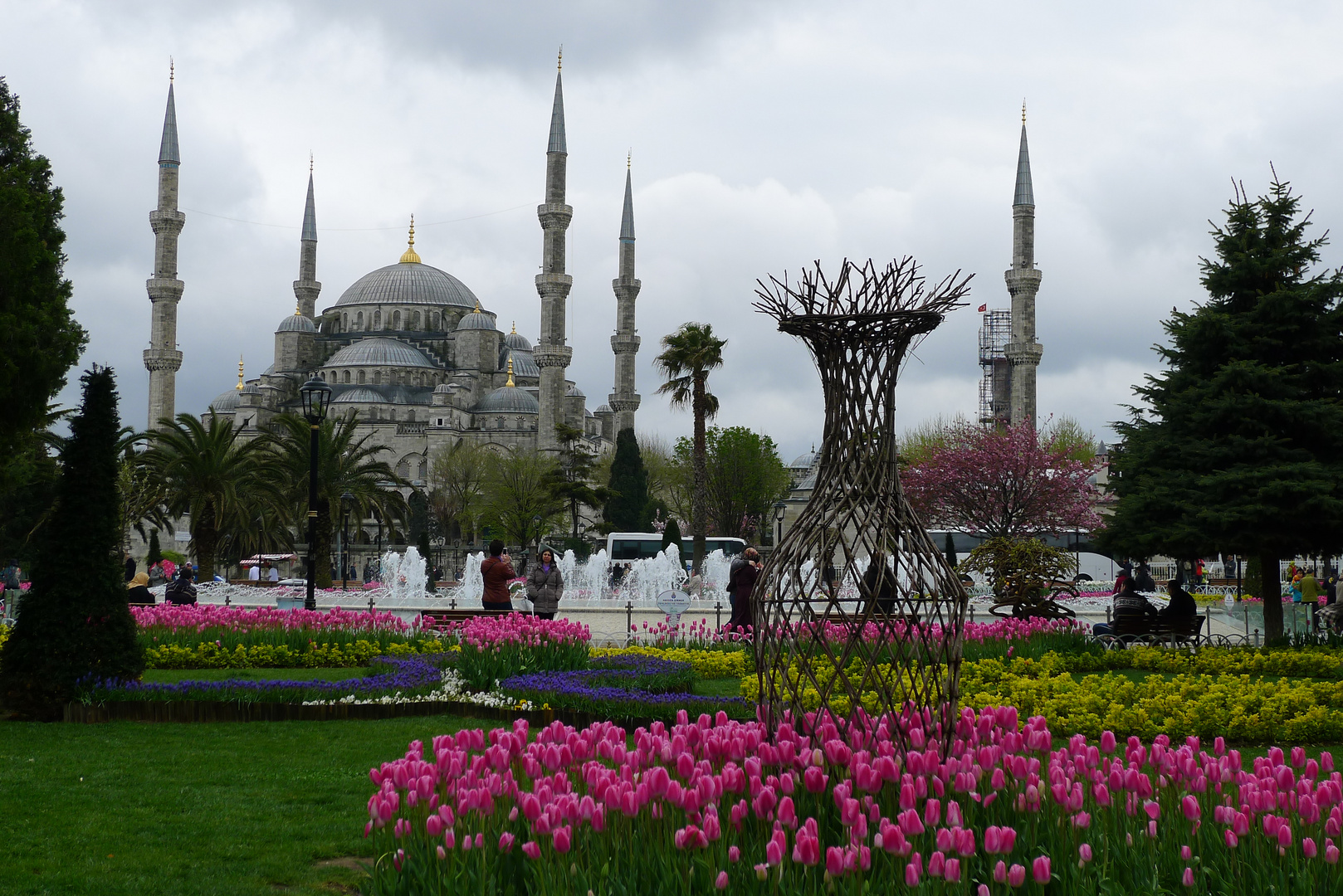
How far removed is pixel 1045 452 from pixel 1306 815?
33238mm

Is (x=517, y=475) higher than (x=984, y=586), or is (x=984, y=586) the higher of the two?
(x=517, y=475)

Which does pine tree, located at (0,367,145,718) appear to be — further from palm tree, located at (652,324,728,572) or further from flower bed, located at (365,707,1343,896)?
palm tree, located at (652,324,728,572)

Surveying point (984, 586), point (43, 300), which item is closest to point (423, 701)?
point (43, 300)

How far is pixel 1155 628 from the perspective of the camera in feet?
42.0

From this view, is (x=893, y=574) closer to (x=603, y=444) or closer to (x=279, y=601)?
(x=279, y=601)

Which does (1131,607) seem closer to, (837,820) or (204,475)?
(837,820)

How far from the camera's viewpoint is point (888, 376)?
17.5ft

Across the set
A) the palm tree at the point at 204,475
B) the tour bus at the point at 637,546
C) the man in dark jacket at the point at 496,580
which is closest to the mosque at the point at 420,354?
the tour bus at the point at 637,546

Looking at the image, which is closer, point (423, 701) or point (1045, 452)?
point (423, 701)

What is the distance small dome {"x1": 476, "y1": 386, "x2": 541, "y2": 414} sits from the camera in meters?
69.6

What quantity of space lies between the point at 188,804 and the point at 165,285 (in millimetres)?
45899

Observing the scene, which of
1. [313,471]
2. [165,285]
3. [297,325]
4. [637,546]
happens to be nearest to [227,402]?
[297,325]

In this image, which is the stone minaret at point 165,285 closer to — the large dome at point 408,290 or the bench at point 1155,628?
the large dome at point 408,290

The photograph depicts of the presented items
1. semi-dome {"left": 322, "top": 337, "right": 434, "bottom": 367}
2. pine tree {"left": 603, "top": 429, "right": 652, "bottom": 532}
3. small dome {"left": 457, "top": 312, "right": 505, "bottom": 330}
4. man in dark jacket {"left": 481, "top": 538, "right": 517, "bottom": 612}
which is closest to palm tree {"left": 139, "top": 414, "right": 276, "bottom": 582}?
man in dark jacket {"left": 481, "top": 538, "right": 517, "bottom": 612}
